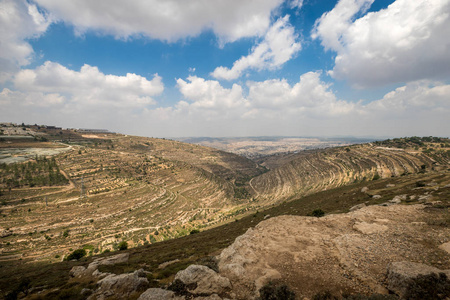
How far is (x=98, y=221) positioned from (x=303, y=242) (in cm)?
6681

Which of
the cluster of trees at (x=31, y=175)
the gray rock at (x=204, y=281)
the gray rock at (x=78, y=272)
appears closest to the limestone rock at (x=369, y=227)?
the gray rock at (x=204, y=281)

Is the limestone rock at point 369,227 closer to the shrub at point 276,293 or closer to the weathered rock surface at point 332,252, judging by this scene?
the weathered rock surface at point 332,252

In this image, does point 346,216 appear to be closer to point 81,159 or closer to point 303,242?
point 303,242

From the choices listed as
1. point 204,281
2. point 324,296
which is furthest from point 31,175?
point 324,296

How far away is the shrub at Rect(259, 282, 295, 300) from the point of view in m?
8.79

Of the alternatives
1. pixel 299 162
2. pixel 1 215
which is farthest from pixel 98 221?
pixel 299 162

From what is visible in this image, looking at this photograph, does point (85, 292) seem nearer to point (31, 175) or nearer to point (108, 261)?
point (108, 261)

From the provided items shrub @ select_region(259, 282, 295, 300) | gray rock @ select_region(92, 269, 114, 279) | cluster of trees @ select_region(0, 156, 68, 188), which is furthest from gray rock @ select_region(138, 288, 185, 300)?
cluster of trees @ select_region(0, 156, 68, 188)

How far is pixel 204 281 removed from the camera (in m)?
10.5

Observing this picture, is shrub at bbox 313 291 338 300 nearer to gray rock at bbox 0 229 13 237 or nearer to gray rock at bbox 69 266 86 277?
gray rock at bbox 69 266 86 277

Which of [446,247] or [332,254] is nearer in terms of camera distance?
[446,247]

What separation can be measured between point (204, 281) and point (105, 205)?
2894 inches

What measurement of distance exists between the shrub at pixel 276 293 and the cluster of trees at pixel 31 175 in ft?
318

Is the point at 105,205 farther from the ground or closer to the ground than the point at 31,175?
closer to the ground
